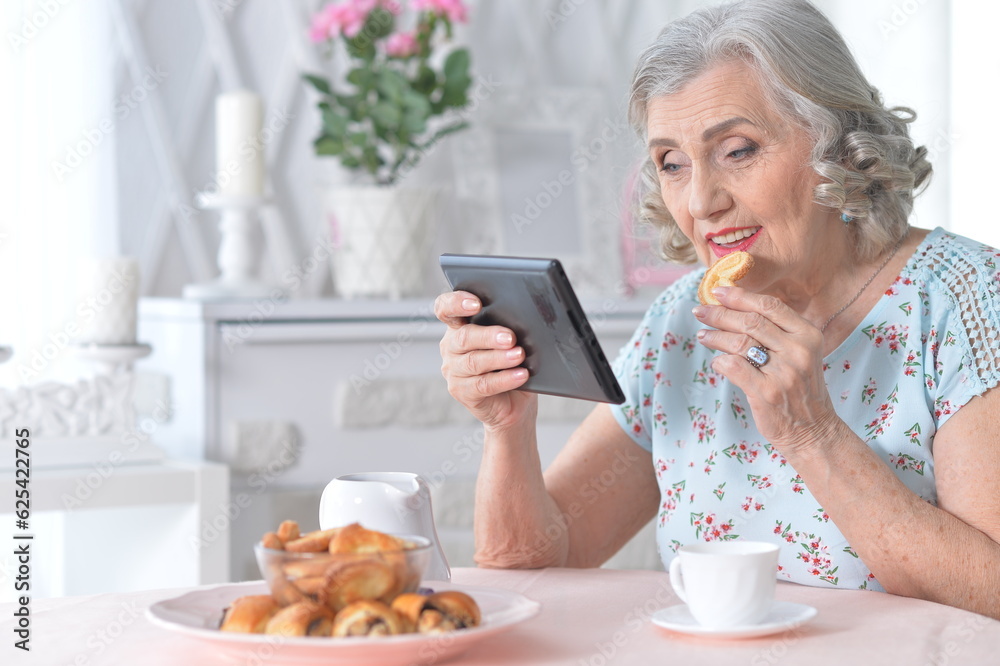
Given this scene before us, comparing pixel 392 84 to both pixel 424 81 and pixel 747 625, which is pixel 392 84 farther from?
pixel 747 625

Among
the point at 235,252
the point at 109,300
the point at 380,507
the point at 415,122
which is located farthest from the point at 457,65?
the point at 380,507

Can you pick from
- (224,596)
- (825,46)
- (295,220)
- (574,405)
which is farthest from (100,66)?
(224,596)

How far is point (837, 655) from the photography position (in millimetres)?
765

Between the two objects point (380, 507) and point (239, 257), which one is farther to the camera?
point (239, 257)

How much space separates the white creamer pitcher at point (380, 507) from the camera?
0.87 m

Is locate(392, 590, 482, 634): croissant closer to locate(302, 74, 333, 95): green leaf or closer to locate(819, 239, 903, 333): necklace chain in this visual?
locate(819, 239, 903, 333): necklace chain

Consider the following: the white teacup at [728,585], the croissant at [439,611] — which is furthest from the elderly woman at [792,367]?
the croissant at [439,611]

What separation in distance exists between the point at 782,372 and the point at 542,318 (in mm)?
226

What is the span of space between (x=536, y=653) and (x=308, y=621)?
0.16 meters

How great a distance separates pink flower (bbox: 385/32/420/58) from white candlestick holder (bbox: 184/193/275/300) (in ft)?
1.15

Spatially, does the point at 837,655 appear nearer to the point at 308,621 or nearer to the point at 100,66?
the point at 308,621

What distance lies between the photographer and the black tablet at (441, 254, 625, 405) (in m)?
0.93

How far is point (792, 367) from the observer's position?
102cm

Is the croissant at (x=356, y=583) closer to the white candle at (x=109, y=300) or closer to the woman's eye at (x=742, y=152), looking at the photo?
the woman's eye at (x=742, y=152)
